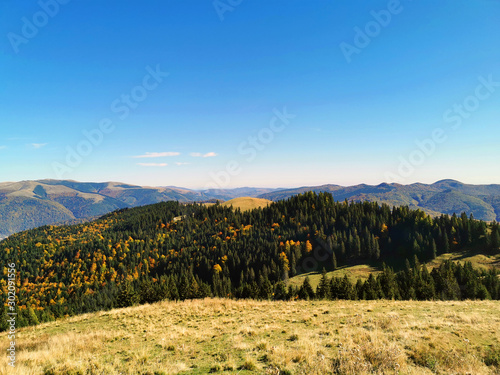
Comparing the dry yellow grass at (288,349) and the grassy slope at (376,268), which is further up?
the dry yellow grass at (288,349)

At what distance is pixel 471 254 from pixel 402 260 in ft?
91.5

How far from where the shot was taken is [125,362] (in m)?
13.7

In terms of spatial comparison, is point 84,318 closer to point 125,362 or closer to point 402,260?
point 125,362

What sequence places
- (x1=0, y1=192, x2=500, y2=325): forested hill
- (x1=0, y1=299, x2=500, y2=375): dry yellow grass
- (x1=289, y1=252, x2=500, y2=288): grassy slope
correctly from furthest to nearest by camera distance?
(x1=289, y1=252, x2=500, y2=288): grassy slope < (x1=0, y1=192, x2=500, y2=325): forested hill < (x1=0, y1=299, x2=500, y2=375): dry yellow grass

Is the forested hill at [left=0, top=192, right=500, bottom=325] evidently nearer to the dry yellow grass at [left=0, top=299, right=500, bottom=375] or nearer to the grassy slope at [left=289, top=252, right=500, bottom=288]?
the grassy slope at [left=289, top=252, right=500, bottom=288]

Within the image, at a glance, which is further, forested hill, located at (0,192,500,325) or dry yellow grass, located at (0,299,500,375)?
forested hill, located at (0,192,500,325)

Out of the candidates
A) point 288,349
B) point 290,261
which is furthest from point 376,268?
point 288,349

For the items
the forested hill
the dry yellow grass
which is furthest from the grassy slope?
the dry yellow grass

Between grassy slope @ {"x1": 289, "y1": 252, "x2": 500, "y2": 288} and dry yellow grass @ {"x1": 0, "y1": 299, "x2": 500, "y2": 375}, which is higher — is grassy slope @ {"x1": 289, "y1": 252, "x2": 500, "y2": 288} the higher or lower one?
the lower one

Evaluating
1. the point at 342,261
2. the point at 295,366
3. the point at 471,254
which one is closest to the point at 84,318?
the point at 295,366

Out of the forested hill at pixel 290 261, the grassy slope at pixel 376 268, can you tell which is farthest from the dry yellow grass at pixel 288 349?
the grassy slope at pixel 376 268

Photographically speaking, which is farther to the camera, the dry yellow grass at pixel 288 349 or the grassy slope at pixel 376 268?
the grassy slope at pixel 376 268

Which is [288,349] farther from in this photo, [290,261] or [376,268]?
[290,261]

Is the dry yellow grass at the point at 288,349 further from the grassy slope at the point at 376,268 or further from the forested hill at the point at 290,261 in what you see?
the grassy slope at the point at 376,268
